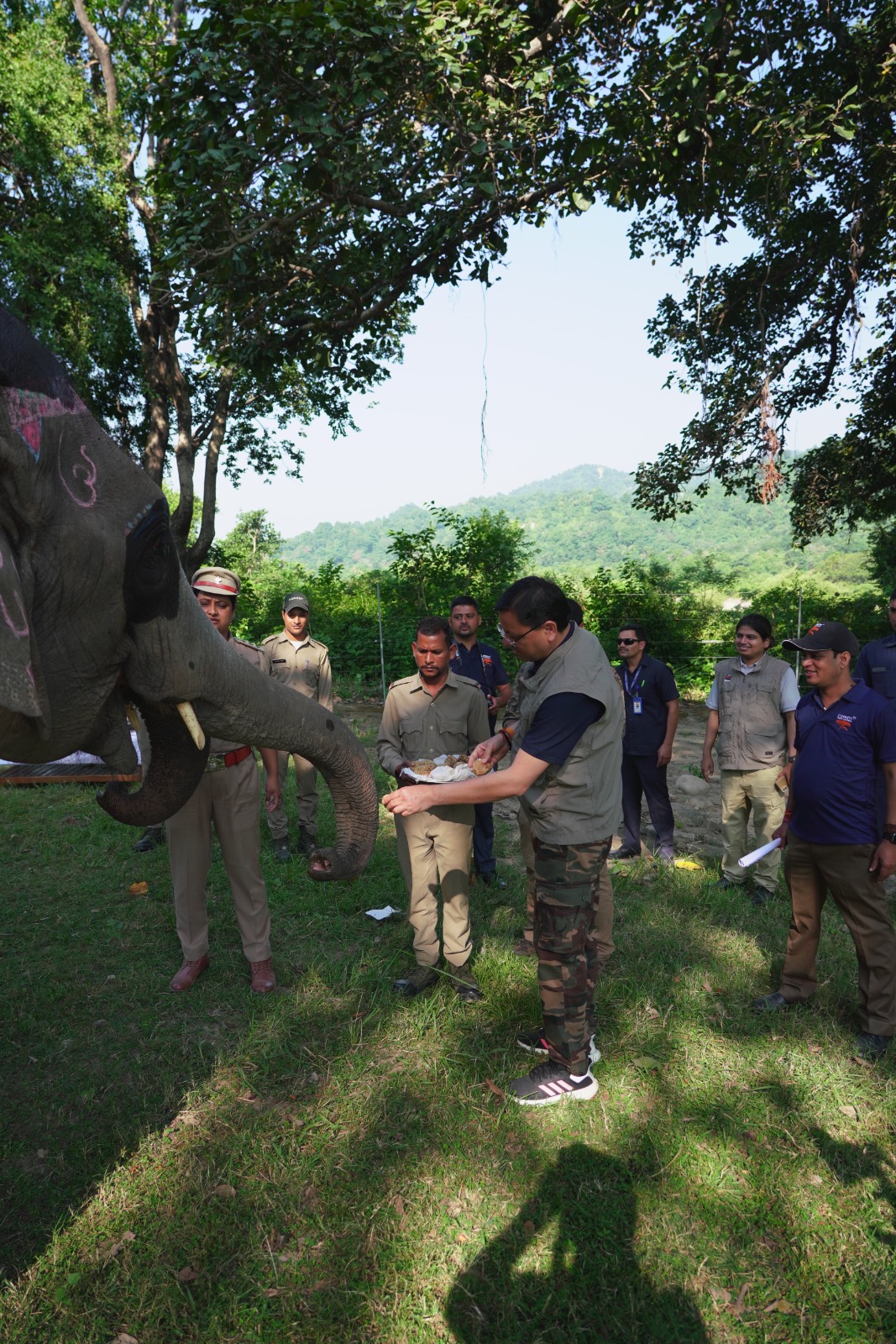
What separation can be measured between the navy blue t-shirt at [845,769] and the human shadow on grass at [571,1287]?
195 centimetres

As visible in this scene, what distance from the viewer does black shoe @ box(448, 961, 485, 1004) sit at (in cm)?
425

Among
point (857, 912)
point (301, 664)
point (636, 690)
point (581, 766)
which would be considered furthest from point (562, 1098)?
point (301, 664)

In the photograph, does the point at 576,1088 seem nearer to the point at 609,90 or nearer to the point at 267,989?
the point at 267,989

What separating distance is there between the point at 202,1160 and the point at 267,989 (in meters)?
1.24

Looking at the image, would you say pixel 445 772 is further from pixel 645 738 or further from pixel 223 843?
pixel 645 738

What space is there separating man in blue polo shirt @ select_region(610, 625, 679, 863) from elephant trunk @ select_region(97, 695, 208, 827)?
4.75 metres

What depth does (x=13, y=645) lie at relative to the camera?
4.70ft

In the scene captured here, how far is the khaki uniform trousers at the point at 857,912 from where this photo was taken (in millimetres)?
3748

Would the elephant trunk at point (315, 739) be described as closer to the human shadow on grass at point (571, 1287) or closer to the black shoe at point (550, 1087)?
the human shadow on grass at point (571, 1287)

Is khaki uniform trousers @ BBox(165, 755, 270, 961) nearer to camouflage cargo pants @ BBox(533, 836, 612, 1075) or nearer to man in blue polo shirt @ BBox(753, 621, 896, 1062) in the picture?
camouflage cargo pants @ BBox(533, 836, 612, 1075)

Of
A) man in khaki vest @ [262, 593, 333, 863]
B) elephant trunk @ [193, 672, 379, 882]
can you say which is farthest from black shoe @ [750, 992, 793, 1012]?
man in khaki vest @ [262, 593, 333, 863]

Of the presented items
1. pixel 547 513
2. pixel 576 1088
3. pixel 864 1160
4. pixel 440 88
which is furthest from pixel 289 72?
pixel 547 513

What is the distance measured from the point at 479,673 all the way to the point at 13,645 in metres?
5.10

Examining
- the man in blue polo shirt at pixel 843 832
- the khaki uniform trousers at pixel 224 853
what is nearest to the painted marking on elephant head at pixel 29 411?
the khaki uniform trousers at pixel 224 853
